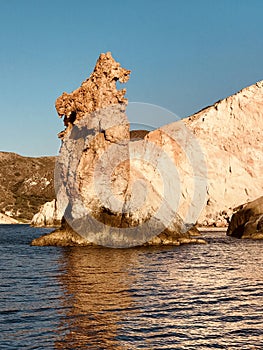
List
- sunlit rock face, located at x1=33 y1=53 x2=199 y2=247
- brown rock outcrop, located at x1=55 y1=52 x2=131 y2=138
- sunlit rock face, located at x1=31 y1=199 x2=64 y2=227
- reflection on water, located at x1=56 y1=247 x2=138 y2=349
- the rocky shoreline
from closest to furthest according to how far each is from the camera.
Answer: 1. reflection on water, located at x1=56 y1=247 x2=138 y2=349
2. sunlit rock face, located at x1=33 y1=53 x2=199 y2=247
3. the rocky shoreline
4. brown rock outcrop, located at x1=55 y1=52 x2=131 y2=138
5. sunlit rock face, located at x1=31 y1=199 x2=64 y2=227

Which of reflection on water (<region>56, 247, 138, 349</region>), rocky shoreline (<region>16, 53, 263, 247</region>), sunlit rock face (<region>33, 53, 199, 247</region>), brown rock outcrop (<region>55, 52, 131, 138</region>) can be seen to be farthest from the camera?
brown rock outcrop (<region>55, 52, 131, 138</region>)

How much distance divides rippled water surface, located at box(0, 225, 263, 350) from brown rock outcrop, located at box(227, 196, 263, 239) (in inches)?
1136

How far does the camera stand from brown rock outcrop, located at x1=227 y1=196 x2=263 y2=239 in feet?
193

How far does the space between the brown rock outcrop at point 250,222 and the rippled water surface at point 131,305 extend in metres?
28.8

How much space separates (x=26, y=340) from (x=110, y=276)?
11.9m

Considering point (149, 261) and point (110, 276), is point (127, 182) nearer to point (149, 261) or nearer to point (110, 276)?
point (149, 261)

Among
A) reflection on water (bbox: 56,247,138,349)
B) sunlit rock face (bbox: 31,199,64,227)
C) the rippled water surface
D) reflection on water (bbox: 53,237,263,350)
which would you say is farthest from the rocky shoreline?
sunlit rock face (bbox: 31,199,64,227)

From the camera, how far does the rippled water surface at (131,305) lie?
13148 millimetres

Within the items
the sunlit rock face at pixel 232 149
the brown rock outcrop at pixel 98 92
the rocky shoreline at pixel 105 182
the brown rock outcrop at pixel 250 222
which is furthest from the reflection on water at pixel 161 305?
the sunlit rock face at pixel 232 149

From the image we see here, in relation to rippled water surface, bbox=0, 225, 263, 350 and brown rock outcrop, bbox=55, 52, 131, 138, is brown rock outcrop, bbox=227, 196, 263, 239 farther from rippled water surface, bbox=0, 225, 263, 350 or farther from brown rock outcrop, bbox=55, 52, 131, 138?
rippled water surface, bbox=0, 225, 263, 350

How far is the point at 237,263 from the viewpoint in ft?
104

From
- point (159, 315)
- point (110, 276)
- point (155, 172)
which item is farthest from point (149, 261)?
point (155, 172)

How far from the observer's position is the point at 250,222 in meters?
60.8

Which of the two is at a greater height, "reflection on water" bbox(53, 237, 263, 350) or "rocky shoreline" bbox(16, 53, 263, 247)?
"rocky shoreline" bbox(16, 53, 263, 247)
